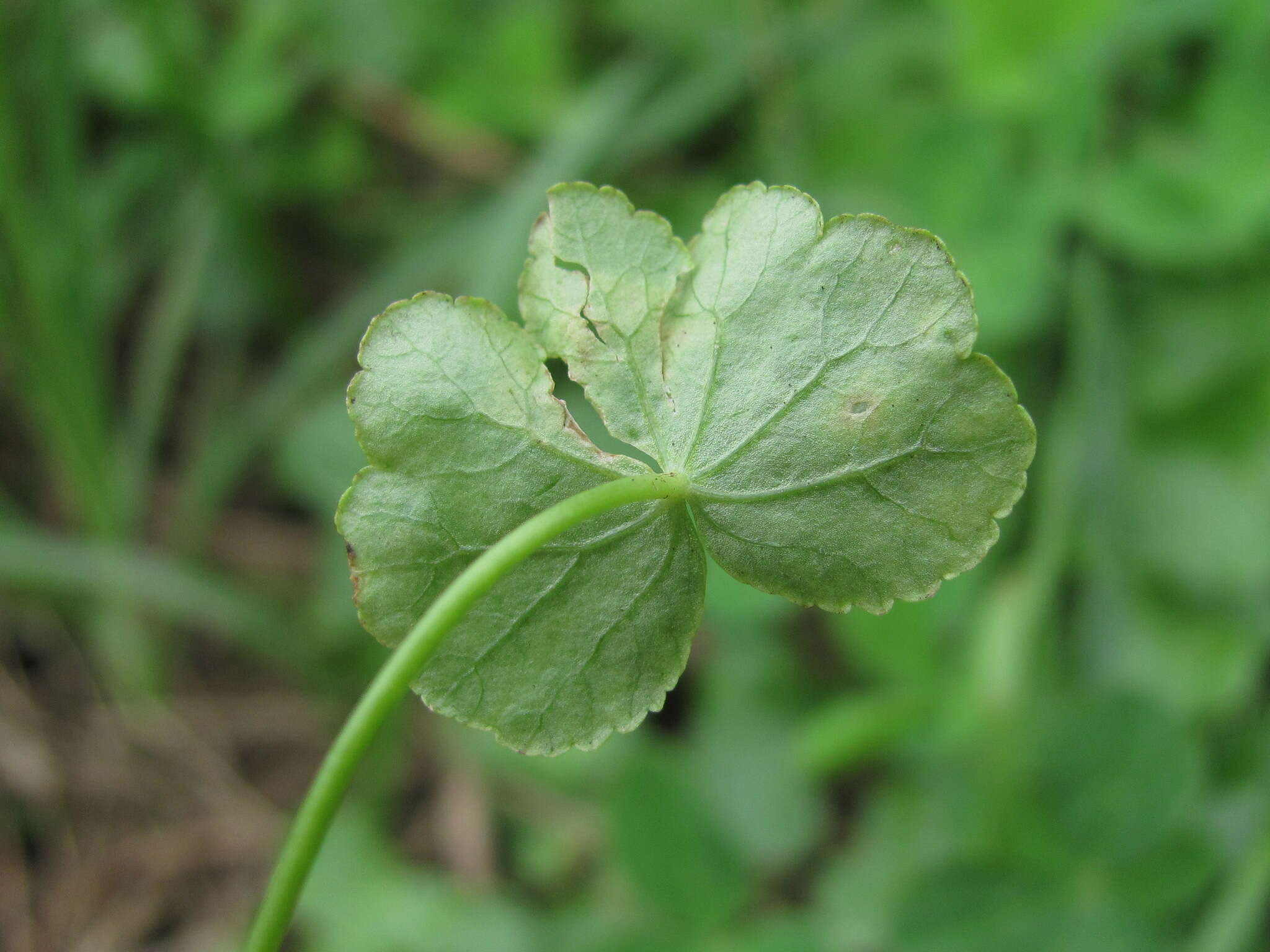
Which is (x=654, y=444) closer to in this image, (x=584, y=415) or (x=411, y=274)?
(x=584, y=415)

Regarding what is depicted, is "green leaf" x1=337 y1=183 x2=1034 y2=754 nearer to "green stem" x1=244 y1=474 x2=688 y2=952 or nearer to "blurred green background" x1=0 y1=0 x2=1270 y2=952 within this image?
"green stem" x1=244 y1=474 x2=688 y2=952

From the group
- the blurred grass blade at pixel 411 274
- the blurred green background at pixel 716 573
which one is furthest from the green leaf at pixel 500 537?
the blurred grass blade at pixel 411 274

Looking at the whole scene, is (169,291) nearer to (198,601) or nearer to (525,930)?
(198,601)

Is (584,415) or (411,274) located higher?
(411,274)

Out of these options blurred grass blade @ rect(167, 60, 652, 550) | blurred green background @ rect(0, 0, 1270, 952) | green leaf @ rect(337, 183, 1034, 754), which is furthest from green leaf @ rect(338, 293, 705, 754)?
blurred grass blade @ rect(167, 60, 652, 550)

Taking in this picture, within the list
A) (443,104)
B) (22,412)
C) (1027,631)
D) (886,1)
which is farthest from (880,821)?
(22,412)

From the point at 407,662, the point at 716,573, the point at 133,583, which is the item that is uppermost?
the point at 133,583

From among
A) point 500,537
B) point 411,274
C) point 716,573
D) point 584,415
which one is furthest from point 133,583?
point 500,537
